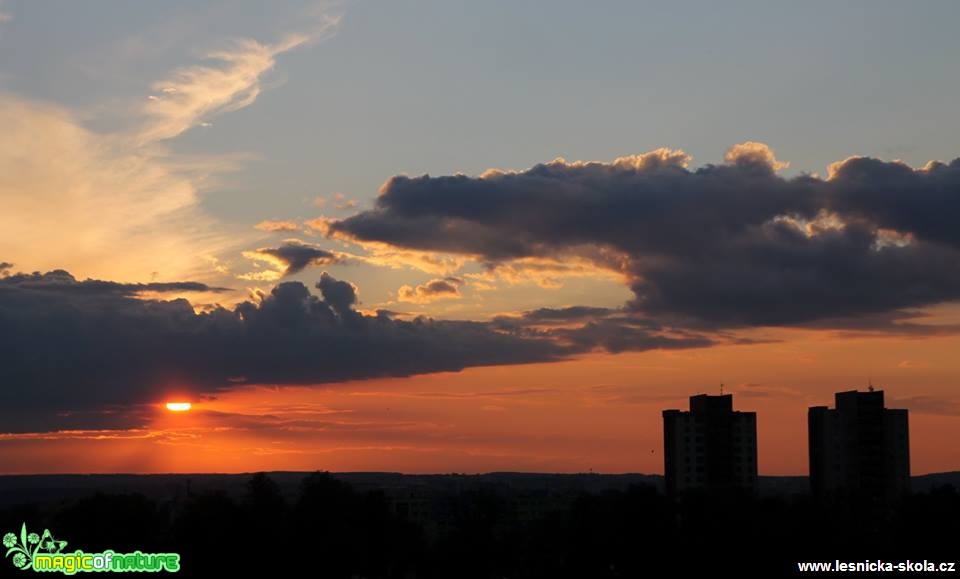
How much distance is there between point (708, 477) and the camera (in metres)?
166

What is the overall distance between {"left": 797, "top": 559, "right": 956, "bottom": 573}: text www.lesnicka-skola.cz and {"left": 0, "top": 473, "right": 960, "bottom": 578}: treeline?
1007 millimetres

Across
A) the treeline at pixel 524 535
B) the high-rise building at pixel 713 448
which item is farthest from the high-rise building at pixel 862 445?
the treeline at pixel 524 535

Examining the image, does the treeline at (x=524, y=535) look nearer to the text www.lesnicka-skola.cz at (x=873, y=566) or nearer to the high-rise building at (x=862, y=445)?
A: the text www.lesnicka-skola.cz at (x=873, y=566)

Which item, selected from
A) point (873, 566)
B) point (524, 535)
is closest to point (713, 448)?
point (524, 535)

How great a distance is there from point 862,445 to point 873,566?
6884 cm

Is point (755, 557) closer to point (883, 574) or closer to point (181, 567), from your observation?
point (883, 574)

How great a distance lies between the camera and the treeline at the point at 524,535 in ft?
322

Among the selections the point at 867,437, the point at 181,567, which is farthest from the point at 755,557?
the point at 867,437

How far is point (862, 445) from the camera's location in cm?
16062

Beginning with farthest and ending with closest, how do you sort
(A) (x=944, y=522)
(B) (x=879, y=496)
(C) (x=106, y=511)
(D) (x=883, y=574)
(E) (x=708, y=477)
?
(E) (x=708, y=477), (B) (x=879, y=496), (C) (x=106, y=511), (A) (x=944, y=522), (D) (x=883, y=574)

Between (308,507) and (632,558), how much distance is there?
97.1 ft

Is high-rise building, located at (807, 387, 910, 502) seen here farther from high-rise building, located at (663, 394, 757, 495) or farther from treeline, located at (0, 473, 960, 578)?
treeline, located at (0, 473, 960, 578)

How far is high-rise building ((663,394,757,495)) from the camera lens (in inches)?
6570

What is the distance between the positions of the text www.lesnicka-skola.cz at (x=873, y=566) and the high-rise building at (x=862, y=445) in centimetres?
6369
